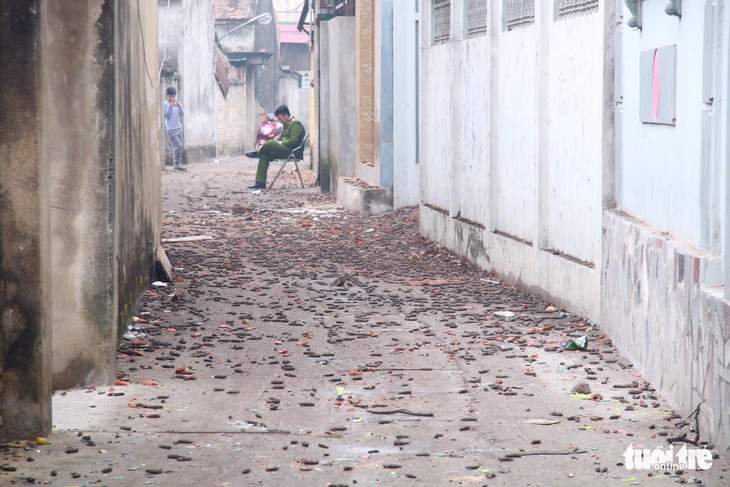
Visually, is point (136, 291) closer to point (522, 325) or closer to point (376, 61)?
point (522, 325)

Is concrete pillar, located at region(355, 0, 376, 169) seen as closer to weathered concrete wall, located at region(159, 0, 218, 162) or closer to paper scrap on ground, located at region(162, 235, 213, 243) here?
paper scrap on ground, located at region(162, 235, 213, 243)

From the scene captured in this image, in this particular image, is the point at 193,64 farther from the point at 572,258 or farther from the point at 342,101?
the point at 572,258

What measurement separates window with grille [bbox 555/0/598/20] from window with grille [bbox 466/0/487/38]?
1.88 meters

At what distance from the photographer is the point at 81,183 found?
492 cm

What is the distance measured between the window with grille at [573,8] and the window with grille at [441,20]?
3280 millimetres

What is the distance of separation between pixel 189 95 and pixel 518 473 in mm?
24323

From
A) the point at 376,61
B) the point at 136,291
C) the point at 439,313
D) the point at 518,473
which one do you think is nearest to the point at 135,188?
the point at 136,291

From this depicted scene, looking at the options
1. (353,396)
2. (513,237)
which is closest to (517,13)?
(513,237)

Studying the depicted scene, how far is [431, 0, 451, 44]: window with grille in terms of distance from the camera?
10438 millimetres

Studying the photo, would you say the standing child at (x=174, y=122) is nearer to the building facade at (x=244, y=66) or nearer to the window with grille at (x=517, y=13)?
the building facade at (x=244, y=66)

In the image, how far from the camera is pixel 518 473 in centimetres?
371

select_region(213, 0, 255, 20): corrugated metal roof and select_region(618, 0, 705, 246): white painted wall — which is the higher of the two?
select_region(213, 0, 255, 20): corrugated metal roof

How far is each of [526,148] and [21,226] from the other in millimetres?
4773

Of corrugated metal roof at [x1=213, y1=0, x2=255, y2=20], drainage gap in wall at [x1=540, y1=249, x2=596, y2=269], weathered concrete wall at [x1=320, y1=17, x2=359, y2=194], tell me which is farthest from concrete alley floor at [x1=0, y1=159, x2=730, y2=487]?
corrugated metal roof at [x1=213, y1=0, x2=255, y2=20]
